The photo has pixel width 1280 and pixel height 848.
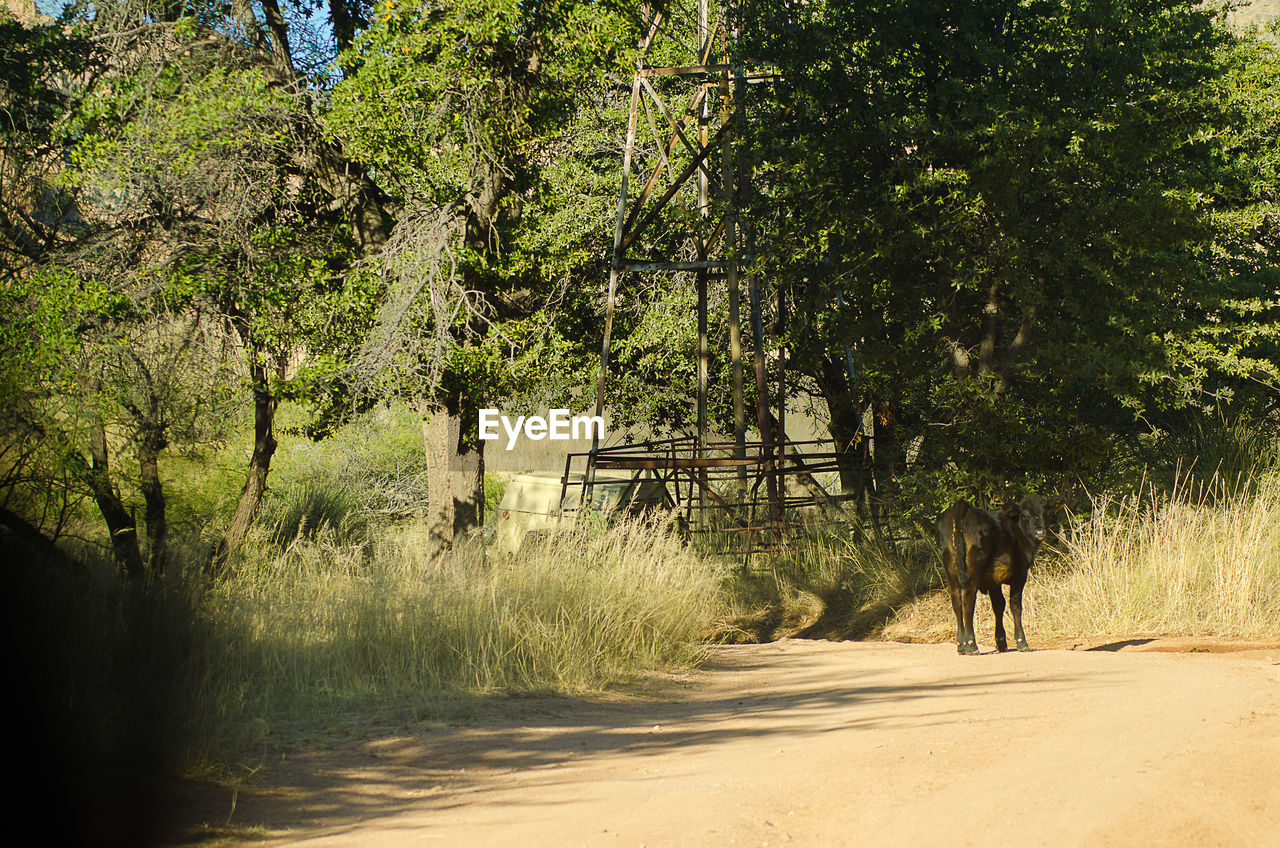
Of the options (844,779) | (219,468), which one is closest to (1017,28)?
(844,779)

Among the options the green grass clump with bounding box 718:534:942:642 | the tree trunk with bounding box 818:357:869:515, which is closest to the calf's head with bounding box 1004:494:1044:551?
the green grass clump with bounding box 718:534:942:642

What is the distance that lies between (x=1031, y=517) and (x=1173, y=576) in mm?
2292

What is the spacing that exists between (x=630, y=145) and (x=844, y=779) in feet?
36.1

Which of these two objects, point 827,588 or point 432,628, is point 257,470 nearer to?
point 827,588

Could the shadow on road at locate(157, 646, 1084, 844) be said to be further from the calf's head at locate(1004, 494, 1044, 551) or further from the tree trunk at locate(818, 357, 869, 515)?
the tree trunk at locate(818, 357, 869, 515)

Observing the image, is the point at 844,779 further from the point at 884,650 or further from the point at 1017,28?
the point at 1017,28

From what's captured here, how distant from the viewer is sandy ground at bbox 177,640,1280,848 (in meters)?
4.36

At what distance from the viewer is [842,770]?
533cm

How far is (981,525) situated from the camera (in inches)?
371

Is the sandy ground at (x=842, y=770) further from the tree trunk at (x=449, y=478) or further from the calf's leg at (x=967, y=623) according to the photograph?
the tree trunk at (x=449, y=478)

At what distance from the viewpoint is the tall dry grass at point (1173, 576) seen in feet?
34.7

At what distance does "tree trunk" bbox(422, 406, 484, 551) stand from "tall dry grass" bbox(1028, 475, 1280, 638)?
7.42 metres

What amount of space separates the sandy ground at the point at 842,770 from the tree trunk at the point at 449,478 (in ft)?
27.1

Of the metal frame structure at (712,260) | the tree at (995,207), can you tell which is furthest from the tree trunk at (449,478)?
the tree at (995,207)
